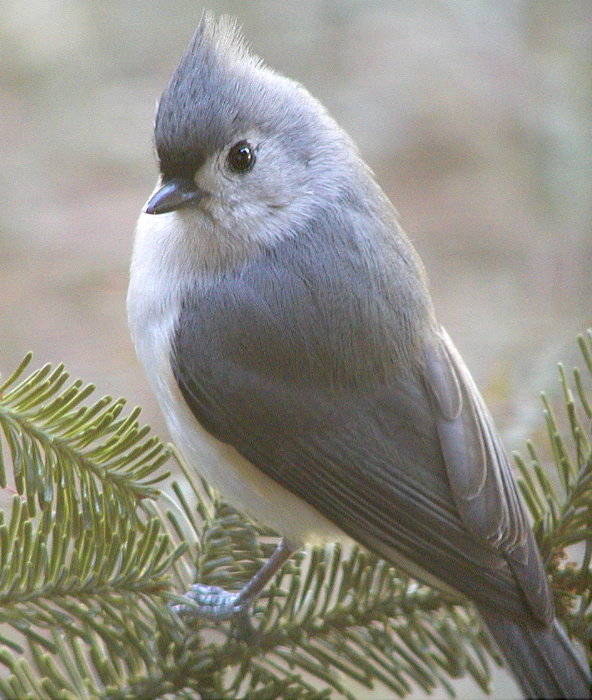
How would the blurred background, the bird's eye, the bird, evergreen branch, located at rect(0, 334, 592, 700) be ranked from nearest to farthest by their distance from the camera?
evergreen branch, located at rect(0, 334, 592, 700) < the bird < the bird's eye < the blurred background

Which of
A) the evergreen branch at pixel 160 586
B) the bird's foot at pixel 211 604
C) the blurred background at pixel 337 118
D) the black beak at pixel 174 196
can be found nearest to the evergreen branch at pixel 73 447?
the evergreen branch at pixel 160 586

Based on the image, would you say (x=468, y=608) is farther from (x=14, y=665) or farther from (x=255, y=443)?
(x=14, y=665)

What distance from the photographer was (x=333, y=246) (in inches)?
51.6

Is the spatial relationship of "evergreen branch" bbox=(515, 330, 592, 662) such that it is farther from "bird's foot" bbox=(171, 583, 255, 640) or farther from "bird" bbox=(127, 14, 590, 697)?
"bird's foot" bbox=(171, 583, 255, 640)

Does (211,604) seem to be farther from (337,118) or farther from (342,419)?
(337,118)

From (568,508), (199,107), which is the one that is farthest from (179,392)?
(568,508)

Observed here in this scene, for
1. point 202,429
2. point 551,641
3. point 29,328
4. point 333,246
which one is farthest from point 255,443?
point 29,328

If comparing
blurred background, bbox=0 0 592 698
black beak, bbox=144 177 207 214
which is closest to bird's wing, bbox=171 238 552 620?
black beak, bbox=144 177 207 214

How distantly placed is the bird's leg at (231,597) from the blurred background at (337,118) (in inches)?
43.8

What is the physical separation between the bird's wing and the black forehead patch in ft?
0.60

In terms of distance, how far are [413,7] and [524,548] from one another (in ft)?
6.02

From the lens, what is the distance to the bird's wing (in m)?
1.16

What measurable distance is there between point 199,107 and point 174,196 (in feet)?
0.40

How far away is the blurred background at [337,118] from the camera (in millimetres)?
2473
